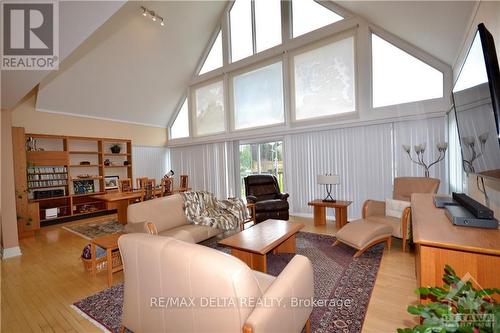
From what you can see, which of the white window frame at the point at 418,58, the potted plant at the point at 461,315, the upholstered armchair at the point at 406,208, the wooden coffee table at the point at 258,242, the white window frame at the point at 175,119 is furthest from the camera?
the white window frame at the point at 175,119

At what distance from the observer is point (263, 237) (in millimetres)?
2580

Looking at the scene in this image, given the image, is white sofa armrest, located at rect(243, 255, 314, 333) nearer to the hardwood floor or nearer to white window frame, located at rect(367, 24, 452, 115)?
the hardwood floor

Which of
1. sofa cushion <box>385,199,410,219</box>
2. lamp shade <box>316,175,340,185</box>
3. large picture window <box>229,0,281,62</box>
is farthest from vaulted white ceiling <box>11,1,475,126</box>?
lamp shade <box>316,175,340,185</box>

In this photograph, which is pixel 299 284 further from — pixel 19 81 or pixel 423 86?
pixel 423 86

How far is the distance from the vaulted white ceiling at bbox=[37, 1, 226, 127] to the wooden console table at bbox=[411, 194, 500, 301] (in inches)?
240

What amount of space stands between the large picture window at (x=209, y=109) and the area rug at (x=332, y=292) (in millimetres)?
4703

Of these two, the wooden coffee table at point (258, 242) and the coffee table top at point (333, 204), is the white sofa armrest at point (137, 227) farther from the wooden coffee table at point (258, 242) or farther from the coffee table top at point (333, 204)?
the coffee table top at point (333, 204)

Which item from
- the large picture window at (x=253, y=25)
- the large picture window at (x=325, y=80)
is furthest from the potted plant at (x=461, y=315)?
the large picture window at (x=253, y=25)

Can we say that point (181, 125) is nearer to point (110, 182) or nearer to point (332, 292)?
point (110, 182)

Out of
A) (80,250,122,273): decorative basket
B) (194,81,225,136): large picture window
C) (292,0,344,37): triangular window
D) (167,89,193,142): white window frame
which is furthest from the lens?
(167,89,193,142): white window frame

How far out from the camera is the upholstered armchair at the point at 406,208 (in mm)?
2998

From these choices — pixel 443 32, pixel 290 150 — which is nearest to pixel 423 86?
pixel 443 32

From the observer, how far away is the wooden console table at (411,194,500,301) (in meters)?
1.11

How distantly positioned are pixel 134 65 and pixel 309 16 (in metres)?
4.46
